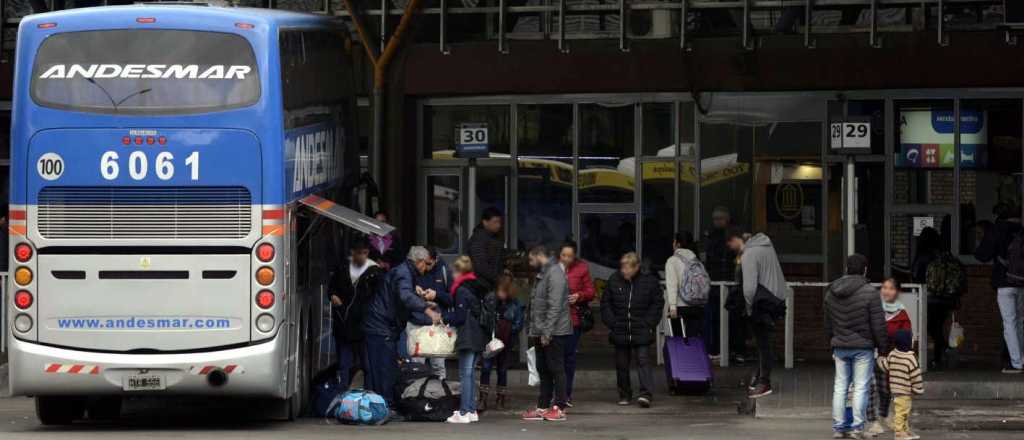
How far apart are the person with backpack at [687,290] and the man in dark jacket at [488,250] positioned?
1.83 m

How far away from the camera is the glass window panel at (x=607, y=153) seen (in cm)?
2364

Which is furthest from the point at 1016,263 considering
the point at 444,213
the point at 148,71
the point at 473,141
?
the point at 148,71

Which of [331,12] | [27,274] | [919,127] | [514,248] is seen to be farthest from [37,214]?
[919,127]

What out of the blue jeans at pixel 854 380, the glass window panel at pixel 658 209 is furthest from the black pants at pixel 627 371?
the glass window panel at pixel 658 209

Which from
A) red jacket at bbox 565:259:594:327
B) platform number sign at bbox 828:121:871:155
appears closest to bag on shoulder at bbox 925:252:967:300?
platform number sign at bbox 828:121:871:155

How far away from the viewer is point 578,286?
693 inches

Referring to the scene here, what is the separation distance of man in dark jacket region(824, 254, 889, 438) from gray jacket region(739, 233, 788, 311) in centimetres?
277

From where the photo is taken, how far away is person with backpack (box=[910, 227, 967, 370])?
19391 millimetres

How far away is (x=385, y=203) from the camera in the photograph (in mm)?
23500

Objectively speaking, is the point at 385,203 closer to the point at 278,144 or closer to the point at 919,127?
the point at 919,127

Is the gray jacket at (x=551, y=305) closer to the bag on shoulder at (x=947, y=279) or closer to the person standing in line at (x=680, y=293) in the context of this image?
the person standing in line at (x=680, y=293)

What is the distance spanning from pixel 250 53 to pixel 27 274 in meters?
2.51

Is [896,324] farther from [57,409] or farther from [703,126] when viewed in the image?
[703,126]

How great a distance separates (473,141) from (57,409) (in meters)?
9.59
